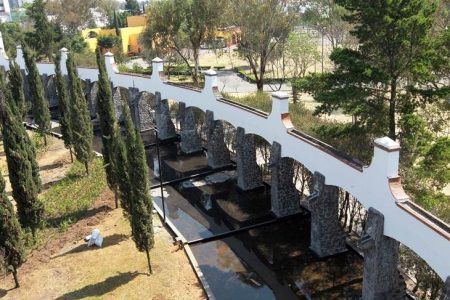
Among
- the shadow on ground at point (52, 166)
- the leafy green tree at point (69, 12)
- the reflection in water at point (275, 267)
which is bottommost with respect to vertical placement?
the reflection in water at point (275, 267)

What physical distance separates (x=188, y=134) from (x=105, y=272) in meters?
15.5

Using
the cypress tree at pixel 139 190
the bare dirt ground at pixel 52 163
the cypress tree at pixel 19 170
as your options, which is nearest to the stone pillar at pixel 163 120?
the bare dirt ground at pixel 52 163

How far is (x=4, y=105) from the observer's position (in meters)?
18.8

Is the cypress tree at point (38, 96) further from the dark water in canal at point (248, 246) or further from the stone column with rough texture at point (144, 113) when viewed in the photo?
the dark water in canal at point (248, 246)

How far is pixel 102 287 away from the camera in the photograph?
1802 centimetres

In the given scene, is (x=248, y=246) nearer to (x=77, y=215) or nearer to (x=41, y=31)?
(x=77, y=215)

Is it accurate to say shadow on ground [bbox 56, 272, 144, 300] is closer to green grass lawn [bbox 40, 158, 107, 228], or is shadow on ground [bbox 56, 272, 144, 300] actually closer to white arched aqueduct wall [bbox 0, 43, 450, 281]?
green grass lawn [bbox 40, 158, 107, 228]

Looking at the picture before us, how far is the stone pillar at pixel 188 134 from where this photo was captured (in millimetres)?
32281

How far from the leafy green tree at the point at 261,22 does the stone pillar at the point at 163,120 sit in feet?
40.4

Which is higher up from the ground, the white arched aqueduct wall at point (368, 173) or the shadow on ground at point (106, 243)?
the white arched aqueduct wall at point (368, 173)

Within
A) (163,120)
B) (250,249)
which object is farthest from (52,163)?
(250,249)

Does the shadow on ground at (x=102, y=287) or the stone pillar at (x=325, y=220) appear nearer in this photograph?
the shadow on ground at (x=102, y=287)

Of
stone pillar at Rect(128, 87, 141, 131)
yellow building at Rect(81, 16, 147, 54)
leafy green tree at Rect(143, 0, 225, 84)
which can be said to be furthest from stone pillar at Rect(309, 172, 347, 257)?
yellow building at Rect(81, 16, 147, 54)

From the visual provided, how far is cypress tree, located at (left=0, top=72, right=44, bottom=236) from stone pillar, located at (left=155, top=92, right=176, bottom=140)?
47.4ft
